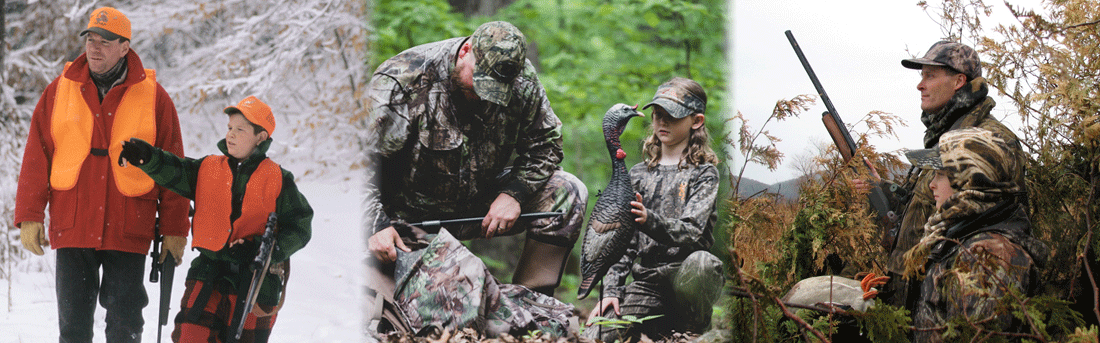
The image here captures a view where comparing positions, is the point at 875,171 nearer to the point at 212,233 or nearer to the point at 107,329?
the point at 212,233

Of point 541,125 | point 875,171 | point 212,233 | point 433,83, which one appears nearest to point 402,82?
point 433,83

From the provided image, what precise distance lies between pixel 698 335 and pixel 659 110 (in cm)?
126

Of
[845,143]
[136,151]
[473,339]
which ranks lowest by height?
[473,339]

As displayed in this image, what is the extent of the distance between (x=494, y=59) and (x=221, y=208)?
1644 mm

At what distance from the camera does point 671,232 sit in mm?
4086

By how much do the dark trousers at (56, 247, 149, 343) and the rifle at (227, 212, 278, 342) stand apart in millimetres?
586

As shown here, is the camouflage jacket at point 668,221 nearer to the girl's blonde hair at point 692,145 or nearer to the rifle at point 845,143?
the girl's blonde hair at point 692,145

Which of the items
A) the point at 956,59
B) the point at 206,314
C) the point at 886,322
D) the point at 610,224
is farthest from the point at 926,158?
the point at 206,314

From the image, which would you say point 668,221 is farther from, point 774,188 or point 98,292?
point 98,292

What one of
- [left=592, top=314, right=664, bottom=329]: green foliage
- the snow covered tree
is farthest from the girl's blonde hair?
the snow covered tree

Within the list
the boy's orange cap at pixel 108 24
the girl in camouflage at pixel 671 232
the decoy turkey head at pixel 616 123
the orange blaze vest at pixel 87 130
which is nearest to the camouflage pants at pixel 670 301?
the girl in camouflage at pixel 671 232

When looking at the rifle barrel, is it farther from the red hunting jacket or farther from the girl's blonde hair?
the red hunting jacket

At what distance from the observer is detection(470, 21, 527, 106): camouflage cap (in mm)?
3984

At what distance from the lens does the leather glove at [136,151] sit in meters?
3.89
